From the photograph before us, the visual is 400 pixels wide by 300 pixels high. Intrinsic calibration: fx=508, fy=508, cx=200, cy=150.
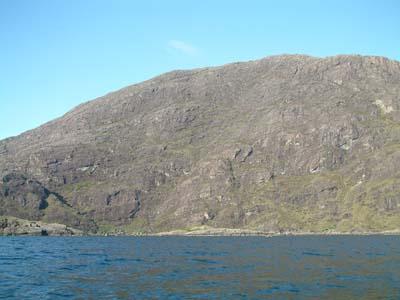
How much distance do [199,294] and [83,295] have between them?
41.3ft

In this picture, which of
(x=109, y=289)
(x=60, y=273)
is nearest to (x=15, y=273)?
(x=60, y=273)

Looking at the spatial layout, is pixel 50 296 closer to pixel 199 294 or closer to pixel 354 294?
pixel 199 294

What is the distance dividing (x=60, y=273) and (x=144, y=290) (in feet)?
80.1

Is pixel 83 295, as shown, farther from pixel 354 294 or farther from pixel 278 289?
pixel 354 294

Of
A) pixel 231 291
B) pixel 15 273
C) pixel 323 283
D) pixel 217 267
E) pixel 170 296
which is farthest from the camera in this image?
pixel 217 267

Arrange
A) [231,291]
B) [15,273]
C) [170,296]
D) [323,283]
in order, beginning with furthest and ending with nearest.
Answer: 1. [15,273]
2. [323,283]
3. [231,291]
4. [170,296]

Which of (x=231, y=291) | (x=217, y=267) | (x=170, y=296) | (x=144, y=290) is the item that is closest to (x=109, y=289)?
(x=144, y=290)

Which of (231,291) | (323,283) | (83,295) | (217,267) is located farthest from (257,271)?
(83,295)

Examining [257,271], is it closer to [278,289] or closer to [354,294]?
[278,289]

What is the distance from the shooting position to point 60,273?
77812mm

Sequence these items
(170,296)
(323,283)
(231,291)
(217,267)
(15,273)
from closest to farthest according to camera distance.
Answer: (170,296)
(231,291)
(323,283)
(15,273)
(217,267)

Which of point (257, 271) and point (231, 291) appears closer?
point (231, 291)

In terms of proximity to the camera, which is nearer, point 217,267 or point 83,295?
point 83,295

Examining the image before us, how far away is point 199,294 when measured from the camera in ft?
184
